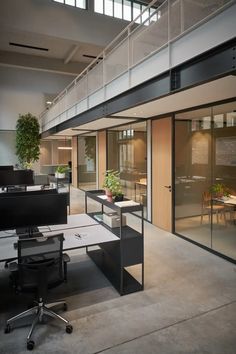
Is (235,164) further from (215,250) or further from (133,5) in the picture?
(133,5)

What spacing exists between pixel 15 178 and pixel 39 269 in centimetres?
459

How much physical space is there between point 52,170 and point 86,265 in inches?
457

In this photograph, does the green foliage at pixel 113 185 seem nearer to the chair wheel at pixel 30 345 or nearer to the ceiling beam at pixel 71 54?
the chair wheel at pixel 30 345

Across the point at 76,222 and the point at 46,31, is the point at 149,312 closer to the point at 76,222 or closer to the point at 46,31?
the point at 76,222

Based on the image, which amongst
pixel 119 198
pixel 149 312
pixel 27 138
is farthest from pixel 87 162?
pixel 149 312

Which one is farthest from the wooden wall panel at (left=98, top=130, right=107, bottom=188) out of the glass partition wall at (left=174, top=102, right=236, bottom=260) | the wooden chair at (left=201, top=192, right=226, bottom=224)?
the wooden chair at (left=201, top=192, right=226, bottom=224)

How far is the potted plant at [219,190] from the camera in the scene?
451cm

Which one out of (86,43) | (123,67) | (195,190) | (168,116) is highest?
(86,43)

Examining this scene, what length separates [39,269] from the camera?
2527 mm

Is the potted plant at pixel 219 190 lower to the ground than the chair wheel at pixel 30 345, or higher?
higher

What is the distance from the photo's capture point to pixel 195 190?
520 centimetres

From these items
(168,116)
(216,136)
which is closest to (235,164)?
(216,136)

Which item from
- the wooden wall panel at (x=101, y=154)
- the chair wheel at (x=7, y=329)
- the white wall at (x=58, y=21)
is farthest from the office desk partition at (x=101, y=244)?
the white wall at (x=58, y=21)

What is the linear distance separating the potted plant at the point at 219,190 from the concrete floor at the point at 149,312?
114 cm
